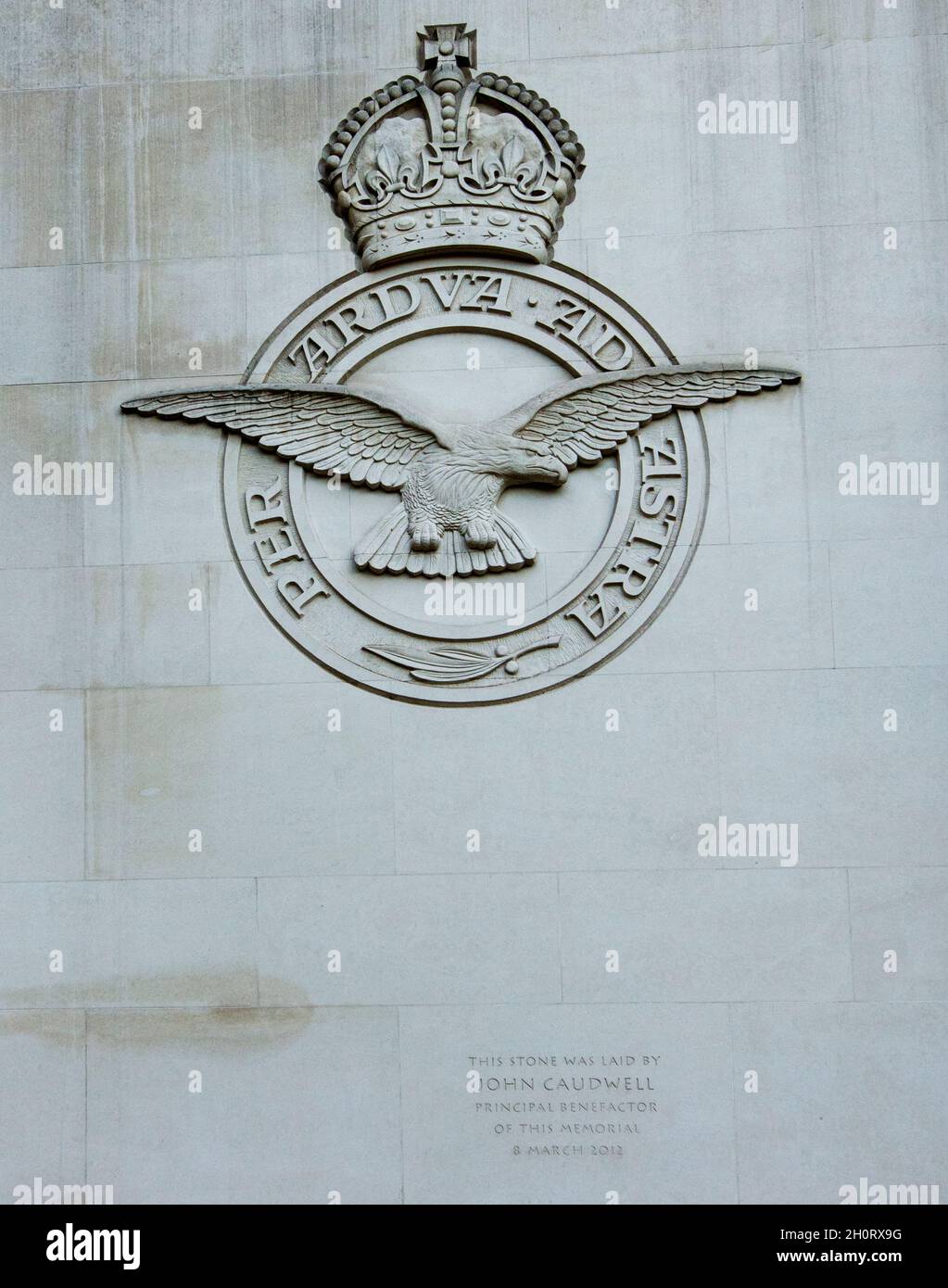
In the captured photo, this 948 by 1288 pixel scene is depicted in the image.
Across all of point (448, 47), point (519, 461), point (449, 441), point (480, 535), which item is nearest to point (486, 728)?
point (480, 535)

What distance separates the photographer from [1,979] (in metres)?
10.4

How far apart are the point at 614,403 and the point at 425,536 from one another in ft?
5.66

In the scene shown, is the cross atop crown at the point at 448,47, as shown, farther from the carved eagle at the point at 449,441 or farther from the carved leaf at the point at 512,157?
the carved eagle at the point at 449,441

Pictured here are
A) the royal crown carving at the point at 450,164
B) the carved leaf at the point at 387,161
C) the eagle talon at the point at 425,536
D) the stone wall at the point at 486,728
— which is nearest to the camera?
the stone wall at the point at 486,728

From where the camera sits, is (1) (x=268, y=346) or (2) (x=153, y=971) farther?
(1) (x=268, y=346)

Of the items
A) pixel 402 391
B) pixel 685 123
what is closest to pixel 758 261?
pixel 685 123

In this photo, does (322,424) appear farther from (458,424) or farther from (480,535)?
(480,535)

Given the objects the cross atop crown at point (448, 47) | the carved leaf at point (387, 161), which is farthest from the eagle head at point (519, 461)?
the cross atop crown at point (448, 47)

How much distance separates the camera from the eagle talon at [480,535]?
1060 cm

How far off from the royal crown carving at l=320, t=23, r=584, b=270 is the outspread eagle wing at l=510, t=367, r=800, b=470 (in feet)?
3.72

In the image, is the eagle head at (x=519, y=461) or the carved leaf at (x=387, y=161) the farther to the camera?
the carved leaf at (x=387, y=161)
